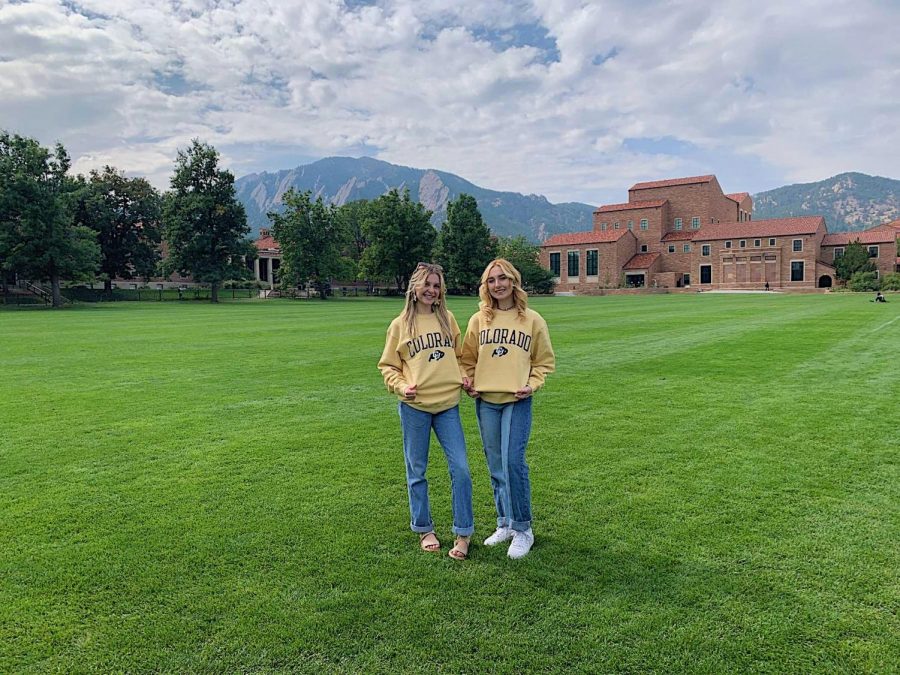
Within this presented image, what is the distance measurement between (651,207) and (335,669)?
101m

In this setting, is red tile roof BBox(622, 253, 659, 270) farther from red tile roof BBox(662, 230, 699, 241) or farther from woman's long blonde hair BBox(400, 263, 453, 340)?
woman's long blonde hair BBox(400, 263, 453, 340)

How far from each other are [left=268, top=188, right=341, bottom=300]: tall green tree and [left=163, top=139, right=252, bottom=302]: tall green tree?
4654 mm

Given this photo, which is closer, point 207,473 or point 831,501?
point 831,501

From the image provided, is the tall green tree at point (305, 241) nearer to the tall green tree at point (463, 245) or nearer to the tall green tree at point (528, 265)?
the tall green tree at point (463, 245)

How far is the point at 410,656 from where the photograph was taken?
9.95 ft

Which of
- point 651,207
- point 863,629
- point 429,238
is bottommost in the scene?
point 863,629

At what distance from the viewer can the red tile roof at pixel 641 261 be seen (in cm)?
9250

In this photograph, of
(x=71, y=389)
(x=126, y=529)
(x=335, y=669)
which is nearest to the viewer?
(x=335, y=669)

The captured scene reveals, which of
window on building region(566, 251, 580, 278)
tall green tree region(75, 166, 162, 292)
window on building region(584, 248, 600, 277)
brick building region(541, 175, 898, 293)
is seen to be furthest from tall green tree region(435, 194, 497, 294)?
tall green tree region(75, 166, 162, 292)

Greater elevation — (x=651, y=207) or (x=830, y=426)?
(x=651, y=207)

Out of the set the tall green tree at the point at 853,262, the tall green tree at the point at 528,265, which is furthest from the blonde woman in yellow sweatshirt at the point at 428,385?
the tall green tree at the point at 853,262

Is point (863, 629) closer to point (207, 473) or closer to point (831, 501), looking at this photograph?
point (831, 501)

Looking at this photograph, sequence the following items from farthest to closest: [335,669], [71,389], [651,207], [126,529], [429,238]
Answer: [651,207] → [429,238] → [71,389] → [126,529] → [335,669]

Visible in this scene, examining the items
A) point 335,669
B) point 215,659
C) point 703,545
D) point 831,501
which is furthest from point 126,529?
point 831,501
